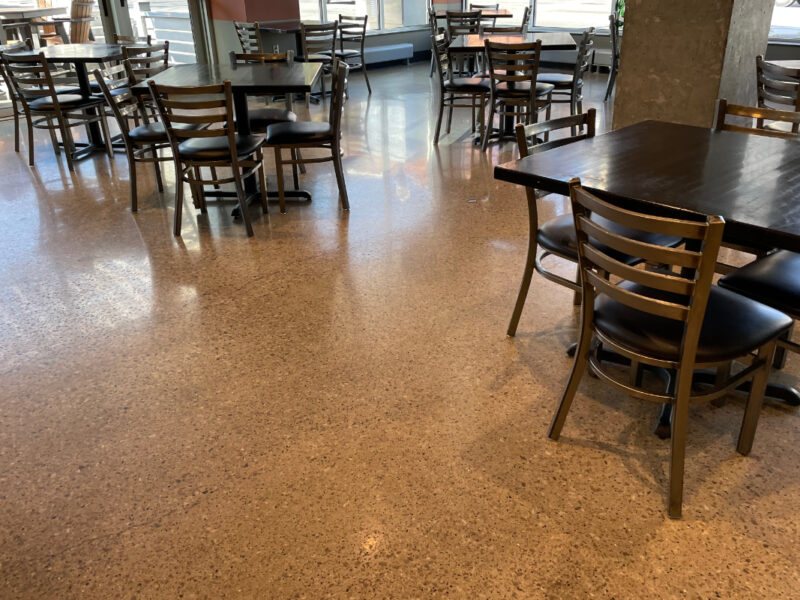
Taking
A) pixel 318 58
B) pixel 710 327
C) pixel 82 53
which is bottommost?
pixel 710 327

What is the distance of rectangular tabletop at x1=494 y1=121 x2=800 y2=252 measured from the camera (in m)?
1.73

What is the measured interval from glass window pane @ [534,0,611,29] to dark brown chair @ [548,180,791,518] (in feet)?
28.2

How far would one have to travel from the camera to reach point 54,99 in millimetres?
4875

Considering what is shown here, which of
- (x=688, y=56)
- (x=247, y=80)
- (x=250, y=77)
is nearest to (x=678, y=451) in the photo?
(x=688, y=56)

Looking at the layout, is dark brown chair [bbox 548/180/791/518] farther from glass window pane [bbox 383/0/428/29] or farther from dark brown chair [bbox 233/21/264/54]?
glass window pane [bbox 383/0/428/29]

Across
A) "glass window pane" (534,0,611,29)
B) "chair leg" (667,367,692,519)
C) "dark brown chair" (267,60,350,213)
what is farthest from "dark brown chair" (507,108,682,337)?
"glass window pane" (534,0,611,29)

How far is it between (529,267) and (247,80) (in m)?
2.34

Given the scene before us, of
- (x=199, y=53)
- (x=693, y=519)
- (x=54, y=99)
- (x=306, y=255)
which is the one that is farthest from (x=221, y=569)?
(x=199, y=53)

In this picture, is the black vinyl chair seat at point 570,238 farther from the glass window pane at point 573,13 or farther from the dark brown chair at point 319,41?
the glass window pane at point 573,13

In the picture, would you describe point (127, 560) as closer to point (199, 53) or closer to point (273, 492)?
point (273, 492)

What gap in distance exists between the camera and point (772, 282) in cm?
197

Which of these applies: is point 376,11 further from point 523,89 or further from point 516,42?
point 523,89

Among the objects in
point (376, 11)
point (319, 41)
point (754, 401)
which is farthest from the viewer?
point (376, 11)

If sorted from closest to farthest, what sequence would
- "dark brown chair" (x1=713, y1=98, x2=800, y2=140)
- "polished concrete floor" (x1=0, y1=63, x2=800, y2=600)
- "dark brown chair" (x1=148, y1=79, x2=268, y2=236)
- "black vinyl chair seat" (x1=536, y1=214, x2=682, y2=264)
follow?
"polished concrete floor" (x1=0, y1=63, x2=800, y2=600), "black vinyl chair seat" (x1=536, y1=214, x2=682, y2=264), "dark brown chair" (x1=713, y1=98, x2=800, y2=140), "dark brown chair" (x1=148, y1=79, x2=268, y2=236)
